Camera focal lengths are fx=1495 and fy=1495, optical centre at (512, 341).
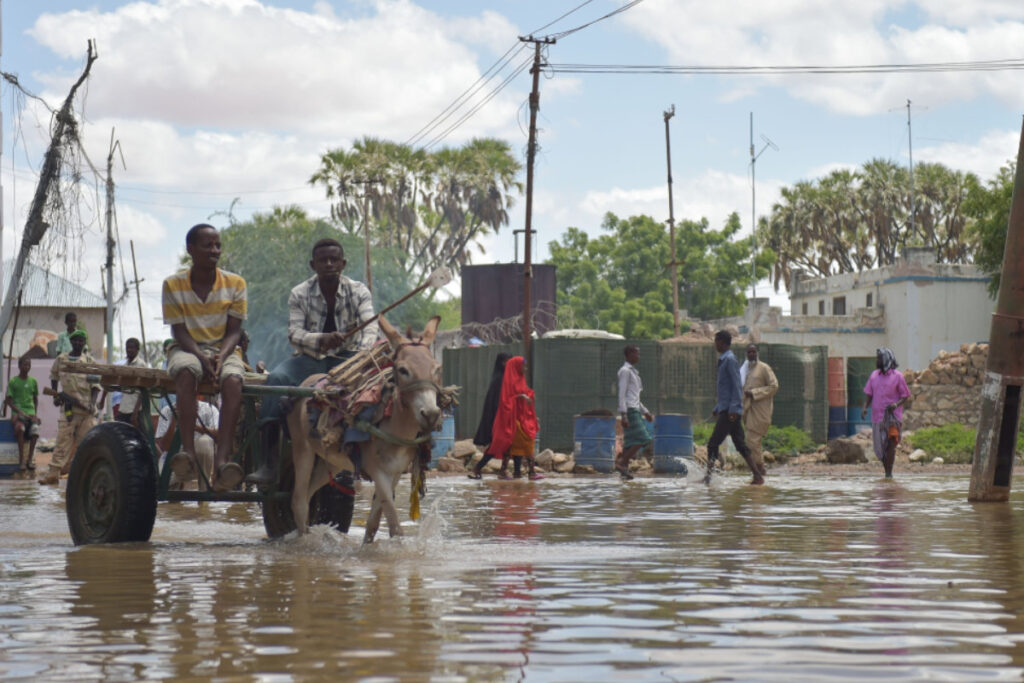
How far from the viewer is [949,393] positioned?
3706 centimetres

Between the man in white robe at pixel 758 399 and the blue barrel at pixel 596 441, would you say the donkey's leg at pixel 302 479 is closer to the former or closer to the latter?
the man in white robe at pixel 758 399

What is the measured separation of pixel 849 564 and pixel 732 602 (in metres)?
2.06

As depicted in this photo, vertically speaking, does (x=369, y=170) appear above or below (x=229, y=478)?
above

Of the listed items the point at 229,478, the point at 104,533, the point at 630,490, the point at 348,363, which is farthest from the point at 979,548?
the point at 630,490

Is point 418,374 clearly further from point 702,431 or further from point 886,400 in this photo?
point 702,431

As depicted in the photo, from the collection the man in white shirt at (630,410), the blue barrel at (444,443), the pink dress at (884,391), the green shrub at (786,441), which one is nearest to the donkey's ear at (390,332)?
the man in white shirt at (630,410)

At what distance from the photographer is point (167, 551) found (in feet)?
30.8

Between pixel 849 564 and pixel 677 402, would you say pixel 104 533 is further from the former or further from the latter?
pixel 677 402

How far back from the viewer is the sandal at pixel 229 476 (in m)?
9.40

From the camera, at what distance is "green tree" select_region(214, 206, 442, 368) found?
61.2 m

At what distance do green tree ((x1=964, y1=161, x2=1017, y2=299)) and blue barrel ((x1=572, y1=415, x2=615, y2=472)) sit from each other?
23477mm

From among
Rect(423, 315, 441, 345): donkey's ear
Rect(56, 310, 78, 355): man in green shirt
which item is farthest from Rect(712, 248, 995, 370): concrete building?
Rect(423, 315, 441, 345): donkey's ear

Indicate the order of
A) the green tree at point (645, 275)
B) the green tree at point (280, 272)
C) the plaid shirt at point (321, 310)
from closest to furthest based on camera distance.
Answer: the plaid shirt at point (321, 310) < the green tree at point (280, 272) < the green tree at point (645, 275)

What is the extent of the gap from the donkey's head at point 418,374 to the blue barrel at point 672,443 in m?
15.7
